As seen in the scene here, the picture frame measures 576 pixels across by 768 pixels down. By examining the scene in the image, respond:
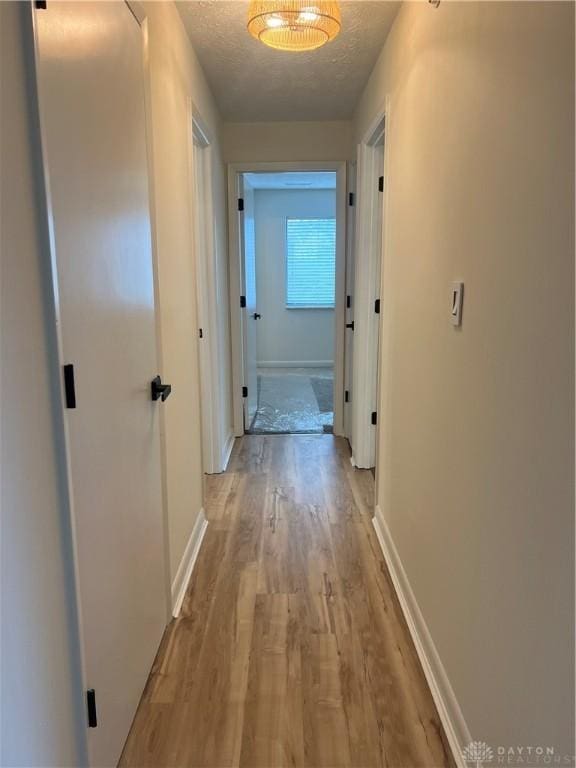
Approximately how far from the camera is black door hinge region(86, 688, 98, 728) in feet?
3.90

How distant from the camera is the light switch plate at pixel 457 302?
1.45 meters

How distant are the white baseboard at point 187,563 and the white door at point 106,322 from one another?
319 millimetres

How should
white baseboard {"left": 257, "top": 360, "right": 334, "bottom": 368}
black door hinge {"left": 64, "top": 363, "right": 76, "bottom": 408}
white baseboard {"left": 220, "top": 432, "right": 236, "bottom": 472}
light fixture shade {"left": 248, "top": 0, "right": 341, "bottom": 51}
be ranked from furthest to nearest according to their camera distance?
white baseboard {"left": 257, "top": 360, "right": 334, "bottom": 368}
white baseboard {"left": 220, "top": 432, "right": 236, "bottom": 472}
light fixture shade {"left": 248, "top": 0, "right": 341, "bottom": 51}
black door hinge {"left": 64, "top": 363, "right": 76, "bottom": 408}

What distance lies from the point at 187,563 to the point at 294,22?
2170mm

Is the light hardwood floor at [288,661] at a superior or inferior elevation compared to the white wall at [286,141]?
inferior

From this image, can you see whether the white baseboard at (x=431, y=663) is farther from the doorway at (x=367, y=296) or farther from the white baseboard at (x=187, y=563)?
the doorway at (x=367, y=296)

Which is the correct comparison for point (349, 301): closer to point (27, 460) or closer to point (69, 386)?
point (69, 386)

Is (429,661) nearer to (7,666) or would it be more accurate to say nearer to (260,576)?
(260,576)

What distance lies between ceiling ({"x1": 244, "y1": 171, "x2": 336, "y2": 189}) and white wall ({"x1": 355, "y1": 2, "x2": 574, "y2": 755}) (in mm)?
4005

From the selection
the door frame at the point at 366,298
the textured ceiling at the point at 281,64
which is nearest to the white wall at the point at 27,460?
the textured ceiling at the point at 281,64

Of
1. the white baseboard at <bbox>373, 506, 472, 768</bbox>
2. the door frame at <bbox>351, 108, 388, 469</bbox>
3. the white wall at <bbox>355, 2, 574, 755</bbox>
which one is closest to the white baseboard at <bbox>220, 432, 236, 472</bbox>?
the door frame at <bbox>351, 108, 388, 469</bbox>

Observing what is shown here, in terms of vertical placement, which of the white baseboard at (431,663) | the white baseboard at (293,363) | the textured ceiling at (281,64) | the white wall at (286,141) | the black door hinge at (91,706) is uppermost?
the textured ceiling at (281,64)

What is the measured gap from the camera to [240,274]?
405 centimetres

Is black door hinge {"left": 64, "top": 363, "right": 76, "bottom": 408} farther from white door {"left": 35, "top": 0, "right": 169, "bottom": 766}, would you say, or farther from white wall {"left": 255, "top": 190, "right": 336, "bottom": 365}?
white wall {"left": 255, "top": 190, "right": 336, "bottom": 365}
